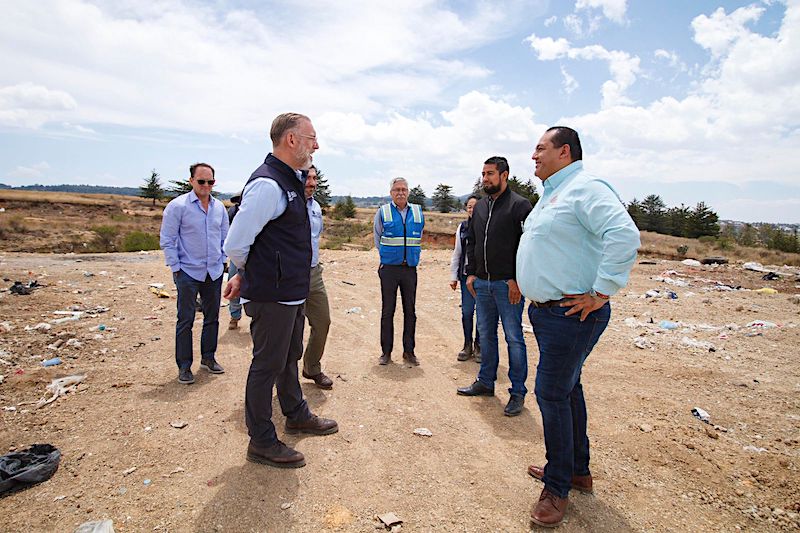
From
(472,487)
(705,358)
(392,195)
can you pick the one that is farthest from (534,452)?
(705,358)

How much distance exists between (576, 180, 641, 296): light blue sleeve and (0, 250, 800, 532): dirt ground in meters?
1.45

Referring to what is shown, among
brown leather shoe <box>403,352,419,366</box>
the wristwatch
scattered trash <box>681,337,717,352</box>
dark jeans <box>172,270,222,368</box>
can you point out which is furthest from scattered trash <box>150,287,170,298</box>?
scattered trash <box>681,337,717,352</box>

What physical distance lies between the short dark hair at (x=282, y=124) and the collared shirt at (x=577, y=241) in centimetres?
167

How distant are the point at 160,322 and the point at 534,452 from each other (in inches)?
228

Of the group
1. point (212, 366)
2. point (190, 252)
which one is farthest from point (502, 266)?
point (212, 366)

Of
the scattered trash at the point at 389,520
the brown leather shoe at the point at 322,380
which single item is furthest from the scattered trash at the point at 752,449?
the brown leather shoe at the point at 322,380

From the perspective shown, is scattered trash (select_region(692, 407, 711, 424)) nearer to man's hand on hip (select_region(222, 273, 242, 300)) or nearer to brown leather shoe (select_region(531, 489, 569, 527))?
brown leather shoe (select_region(531, 489, 569, 527))

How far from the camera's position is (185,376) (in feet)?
14.9

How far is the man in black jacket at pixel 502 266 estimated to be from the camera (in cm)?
400

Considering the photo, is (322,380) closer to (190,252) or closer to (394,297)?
(394,297)

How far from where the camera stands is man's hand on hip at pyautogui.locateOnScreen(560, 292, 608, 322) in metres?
2.39

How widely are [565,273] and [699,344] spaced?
190 inches

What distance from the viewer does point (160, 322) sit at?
22.2ft

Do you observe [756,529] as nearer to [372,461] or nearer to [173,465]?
[372,461]
